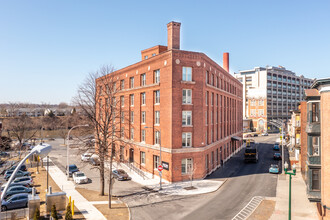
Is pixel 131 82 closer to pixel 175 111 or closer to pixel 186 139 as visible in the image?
pixel 175 111

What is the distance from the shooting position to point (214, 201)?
88.8ft

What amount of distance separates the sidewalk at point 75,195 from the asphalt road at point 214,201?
354 centimetres

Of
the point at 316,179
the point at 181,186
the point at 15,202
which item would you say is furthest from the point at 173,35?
the point at 15,202

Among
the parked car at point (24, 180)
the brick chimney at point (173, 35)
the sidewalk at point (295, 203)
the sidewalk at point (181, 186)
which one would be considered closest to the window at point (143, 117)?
the sidewalk at point (181, 186)

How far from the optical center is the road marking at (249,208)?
2295 centimetres

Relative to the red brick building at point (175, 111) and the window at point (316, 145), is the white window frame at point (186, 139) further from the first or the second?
the window at point (316, 145)

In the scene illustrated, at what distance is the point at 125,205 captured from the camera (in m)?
25.9

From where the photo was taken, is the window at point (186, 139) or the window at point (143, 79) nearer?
the window at point (186, 139)

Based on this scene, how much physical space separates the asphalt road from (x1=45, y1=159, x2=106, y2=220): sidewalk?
11.6ft

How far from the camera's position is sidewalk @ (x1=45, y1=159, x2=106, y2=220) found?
914 inches

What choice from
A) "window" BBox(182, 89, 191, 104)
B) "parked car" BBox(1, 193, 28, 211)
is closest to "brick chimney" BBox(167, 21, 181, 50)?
"window" BBox(182, 89, 191, 104)

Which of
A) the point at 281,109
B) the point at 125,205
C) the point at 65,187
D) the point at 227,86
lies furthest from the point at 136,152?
the point at 281,109

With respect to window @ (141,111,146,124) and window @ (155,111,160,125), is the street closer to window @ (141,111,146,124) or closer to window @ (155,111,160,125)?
window @ (155,111,160,125)

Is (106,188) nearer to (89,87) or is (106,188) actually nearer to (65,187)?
(65,187)
